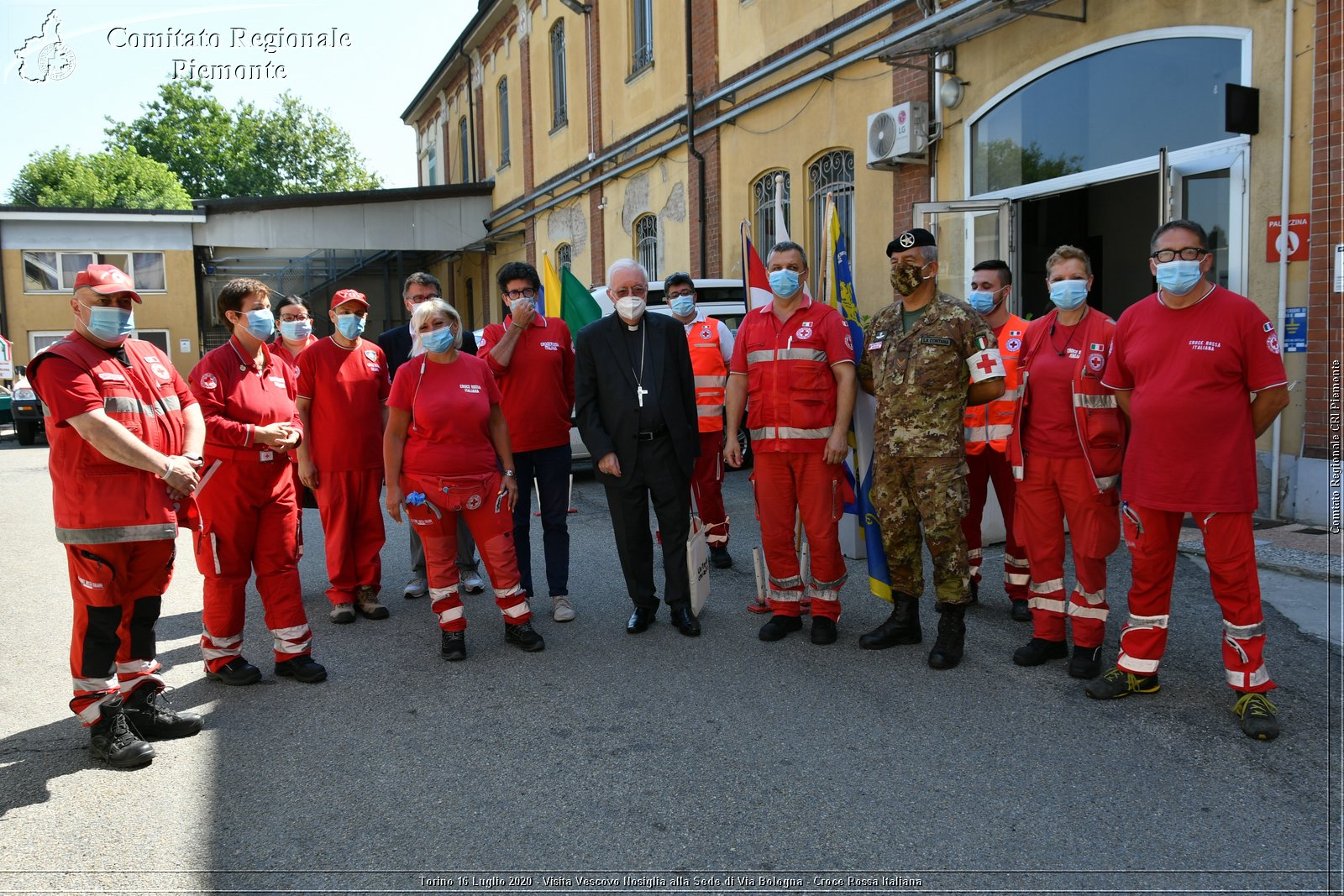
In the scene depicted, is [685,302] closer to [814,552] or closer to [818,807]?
[814,552]

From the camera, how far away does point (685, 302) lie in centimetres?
824

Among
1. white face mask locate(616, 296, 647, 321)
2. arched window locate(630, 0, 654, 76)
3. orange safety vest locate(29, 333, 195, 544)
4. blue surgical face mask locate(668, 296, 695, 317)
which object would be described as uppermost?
arched window locate(630, 0, 654, 76)

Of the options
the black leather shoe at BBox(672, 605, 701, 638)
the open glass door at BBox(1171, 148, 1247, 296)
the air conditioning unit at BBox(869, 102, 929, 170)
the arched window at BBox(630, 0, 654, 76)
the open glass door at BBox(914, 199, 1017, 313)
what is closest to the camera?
the black leather shoe at BBox(672, 605, 701, 638)

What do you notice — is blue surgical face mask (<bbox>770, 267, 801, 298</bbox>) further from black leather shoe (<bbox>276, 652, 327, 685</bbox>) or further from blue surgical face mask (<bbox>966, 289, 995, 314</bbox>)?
black leather shoe (<bbox>276, 652, 327, 685</bbox>)

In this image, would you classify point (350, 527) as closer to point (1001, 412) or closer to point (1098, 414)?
point (1001, 412)

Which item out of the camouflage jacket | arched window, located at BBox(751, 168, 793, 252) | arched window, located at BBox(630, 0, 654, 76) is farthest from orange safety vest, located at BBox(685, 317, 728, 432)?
arched window, located at BBox(630, 0, 654, 76)

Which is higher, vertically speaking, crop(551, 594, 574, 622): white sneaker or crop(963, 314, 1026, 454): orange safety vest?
crop(963, 314, 1026, 454): orange safety vest

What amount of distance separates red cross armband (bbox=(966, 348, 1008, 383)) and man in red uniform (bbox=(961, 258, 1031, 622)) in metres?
0.78

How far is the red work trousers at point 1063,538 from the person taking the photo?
14.5 ft

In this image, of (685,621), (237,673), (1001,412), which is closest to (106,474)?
(237,673)

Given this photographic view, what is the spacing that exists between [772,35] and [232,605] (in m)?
11.4

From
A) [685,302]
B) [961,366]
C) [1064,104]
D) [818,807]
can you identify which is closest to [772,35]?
[1064,104]

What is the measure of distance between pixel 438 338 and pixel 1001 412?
10.9ft

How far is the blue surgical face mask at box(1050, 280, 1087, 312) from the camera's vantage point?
458 cm
